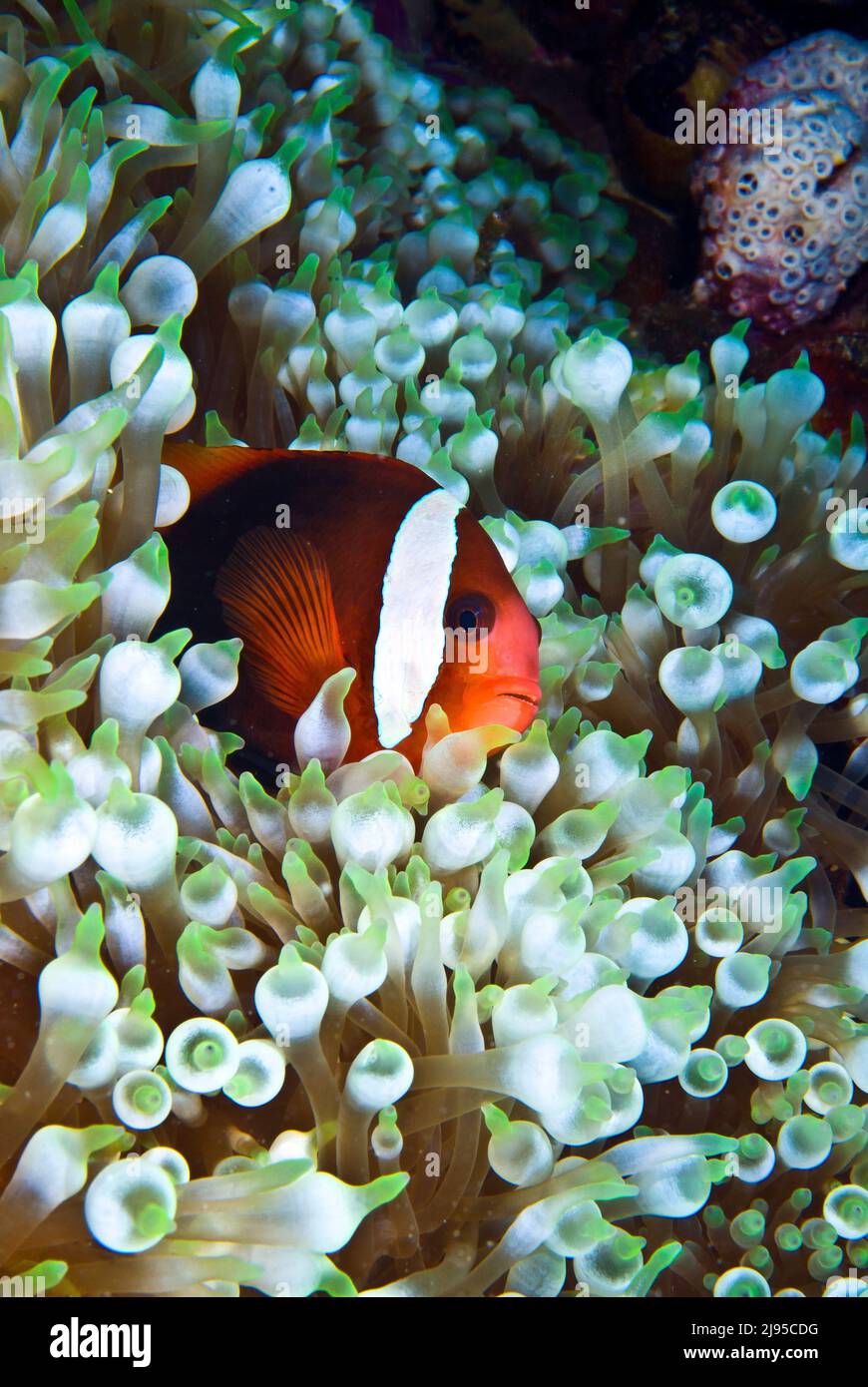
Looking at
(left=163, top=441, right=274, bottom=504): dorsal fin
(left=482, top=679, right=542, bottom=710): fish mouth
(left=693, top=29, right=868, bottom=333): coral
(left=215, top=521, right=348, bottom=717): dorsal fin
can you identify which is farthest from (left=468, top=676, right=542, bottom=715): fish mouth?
(left=693, top=29, right=868, bottom=333): coral

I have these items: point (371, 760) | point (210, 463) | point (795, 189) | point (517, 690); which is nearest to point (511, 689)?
point (517, 690)

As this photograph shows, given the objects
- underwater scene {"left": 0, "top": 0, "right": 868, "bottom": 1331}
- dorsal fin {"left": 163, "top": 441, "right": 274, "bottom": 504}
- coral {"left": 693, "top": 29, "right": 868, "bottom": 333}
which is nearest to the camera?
underwater scene {"left": 0, "top": 0, "right": 868, "bottom": 1331}

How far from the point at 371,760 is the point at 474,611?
18 cm

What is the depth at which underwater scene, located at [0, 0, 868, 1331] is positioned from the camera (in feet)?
2.74

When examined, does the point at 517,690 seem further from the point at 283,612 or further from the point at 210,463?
the point at 210,463

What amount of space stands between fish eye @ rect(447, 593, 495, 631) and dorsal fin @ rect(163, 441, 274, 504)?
0.28m

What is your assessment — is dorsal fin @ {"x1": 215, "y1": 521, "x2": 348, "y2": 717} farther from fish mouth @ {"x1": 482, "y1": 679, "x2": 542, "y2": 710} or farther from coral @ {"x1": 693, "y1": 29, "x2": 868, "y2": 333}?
coral @ {"x1": 693, "y1": 29, "x2": 868, "y2": 333}

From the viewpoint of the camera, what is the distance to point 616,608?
1.43 metres

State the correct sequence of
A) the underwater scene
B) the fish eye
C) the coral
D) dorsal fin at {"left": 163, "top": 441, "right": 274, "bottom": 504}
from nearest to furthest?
the underwater scene → the fish eye → dorsal fin at {"left": 163, "top": 441, "right": 274, "bottom": 504} → the coral

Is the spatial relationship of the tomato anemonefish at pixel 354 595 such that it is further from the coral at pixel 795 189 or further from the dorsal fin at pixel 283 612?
the coral at pixel 795 189

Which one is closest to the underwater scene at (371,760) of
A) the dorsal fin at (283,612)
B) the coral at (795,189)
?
the dorsal fin at (283,612)
